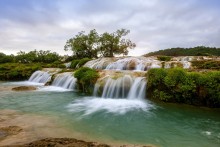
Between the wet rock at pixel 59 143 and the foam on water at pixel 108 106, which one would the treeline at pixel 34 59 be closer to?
the foam on water at pixel 108 106

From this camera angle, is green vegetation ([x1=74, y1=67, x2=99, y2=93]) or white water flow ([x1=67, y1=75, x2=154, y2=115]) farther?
green vegetation ([x1=74, y1=67, x2=99, y2=93])

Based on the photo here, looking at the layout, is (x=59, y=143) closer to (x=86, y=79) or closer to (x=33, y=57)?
(x=86, y=79)

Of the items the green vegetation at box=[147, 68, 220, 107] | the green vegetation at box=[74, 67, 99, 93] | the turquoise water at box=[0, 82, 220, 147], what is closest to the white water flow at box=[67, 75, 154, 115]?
the turquoise water at box=[0, 82, 220, 147]

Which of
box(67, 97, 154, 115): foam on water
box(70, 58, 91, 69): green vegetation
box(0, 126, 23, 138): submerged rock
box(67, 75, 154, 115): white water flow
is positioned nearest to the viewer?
box(0, 126, 23, 138): submerged rock

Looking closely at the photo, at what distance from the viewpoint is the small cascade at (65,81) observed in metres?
19.8

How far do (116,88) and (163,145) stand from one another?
334 inches

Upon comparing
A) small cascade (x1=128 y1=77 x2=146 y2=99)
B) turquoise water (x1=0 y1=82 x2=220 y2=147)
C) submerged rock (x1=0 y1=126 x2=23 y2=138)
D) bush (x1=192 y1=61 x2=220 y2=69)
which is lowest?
turquoise water (x1=0 y1=82 x2=220 y2=147)

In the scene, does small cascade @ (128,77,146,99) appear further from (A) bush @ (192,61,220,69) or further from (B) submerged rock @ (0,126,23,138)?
(B) submerged rock @ (0,126,23,138)

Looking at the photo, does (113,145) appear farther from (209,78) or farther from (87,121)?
(209,78)

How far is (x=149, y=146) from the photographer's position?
6695 millimetres

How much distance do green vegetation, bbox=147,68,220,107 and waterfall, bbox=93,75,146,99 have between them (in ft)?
2.42

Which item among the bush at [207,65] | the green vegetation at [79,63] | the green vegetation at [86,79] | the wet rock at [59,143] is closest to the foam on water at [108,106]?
the green vegetation at [86,79]

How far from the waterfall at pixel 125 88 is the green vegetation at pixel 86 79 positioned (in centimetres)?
109

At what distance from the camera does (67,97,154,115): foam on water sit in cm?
1175
